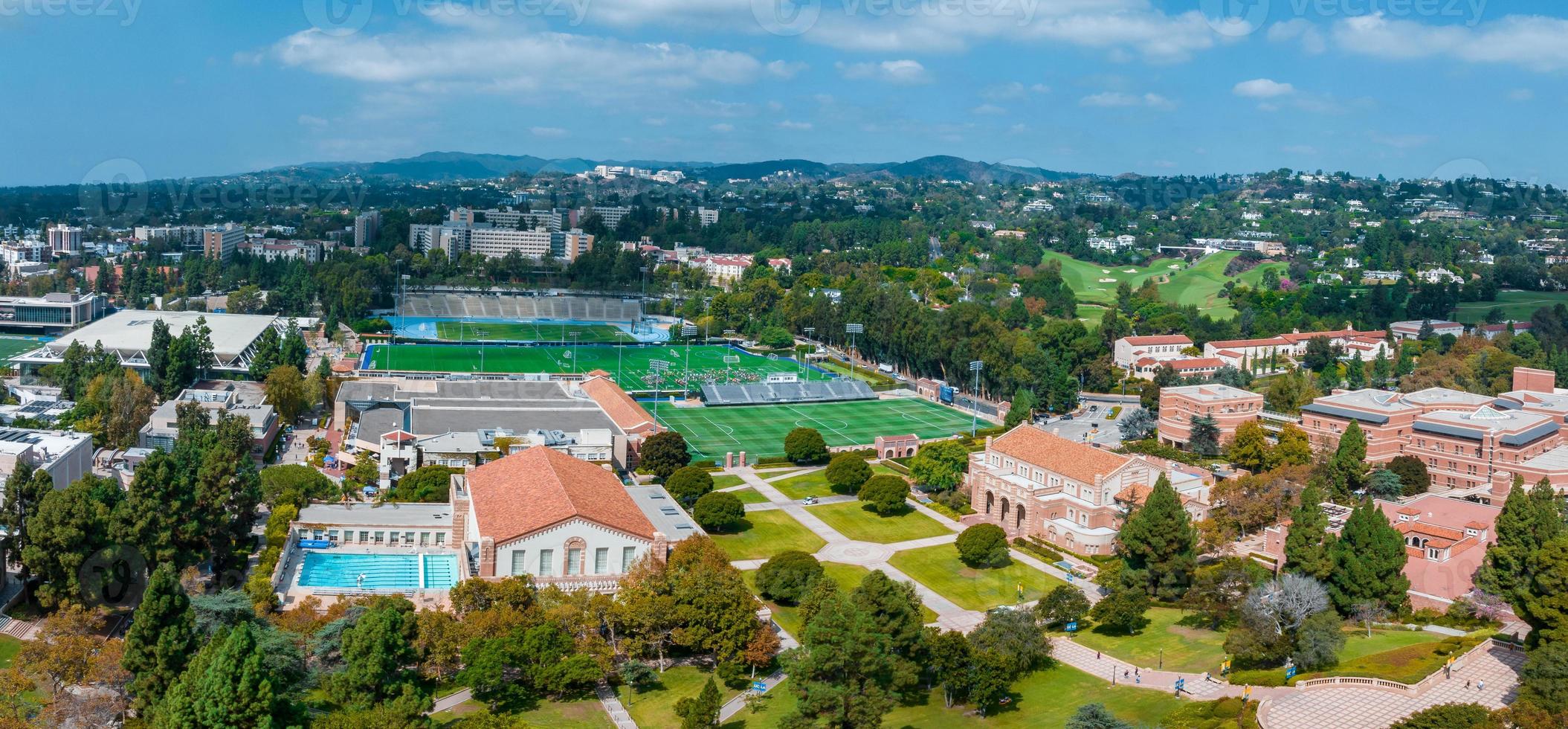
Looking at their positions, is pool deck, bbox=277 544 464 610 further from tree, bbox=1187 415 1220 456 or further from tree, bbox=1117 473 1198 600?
tree, bbox=1187 415 1220 456

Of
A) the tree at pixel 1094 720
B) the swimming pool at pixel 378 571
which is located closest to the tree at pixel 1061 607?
the tree at pixel 1094 720

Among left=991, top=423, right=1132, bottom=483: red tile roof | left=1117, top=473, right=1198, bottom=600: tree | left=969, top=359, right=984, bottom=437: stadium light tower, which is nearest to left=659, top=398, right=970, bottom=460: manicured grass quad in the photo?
left=969, top=359, right=984, bottom=437: stadium light tower

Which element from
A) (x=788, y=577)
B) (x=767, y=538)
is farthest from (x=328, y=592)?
(x=767, y=538)

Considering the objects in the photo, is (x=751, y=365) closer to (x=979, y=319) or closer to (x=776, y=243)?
(x=979, y=319)

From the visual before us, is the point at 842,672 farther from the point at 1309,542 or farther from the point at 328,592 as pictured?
the point at 1309,542

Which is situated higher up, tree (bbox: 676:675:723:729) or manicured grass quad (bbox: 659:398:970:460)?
tree (bbox: 676:675:723:729)
